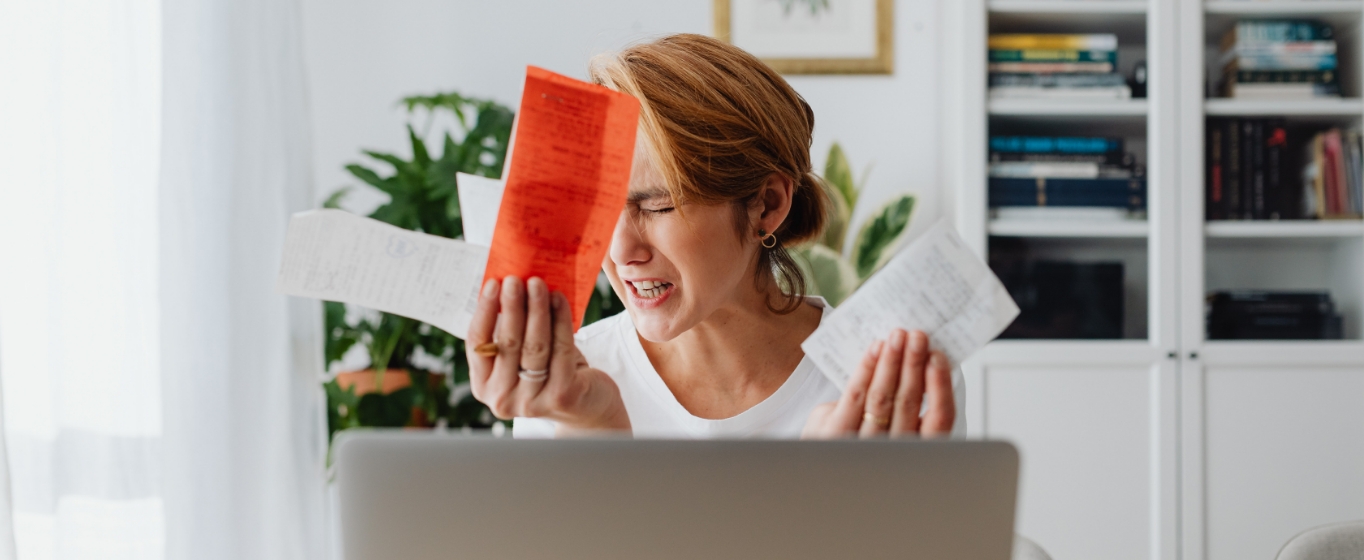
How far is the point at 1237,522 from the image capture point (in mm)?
2139

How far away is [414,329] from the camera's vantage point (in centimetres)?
209

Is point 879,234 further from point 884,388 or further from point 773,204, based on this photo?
point 884,388

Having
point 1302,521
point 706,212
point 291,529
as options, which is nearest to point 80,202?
point 291,529

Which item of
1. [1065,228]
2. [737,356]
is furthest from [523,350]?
[1065,228]

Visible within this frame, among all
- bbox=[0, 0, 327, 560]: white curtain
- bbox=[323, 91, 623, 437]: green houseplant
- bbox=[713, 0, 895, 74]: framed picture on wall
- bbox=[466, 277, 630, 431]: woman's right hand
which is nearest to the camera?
bbox=[466, 277, 630, 431]: woman's right hand

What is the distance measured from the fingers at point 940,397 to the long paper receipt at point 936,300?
0.05 feet

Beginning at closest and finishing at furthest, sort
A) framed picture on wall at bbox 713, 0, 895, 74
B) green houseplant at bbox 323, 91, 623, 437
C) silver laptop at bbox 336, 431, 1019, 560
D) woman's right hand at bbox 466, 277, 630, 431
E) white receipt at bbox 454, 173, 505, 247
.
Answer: silver laptop at bbox 336, 431, 1019, 560 → woman's right hand at bbox 466, 277, 630, 431 → white receipt at bbox 454, 173, 505, 247 → green houseplant at bbox 323, 91, 623, 437 → framed picture on wall at bbox 713, 0, 895, 74

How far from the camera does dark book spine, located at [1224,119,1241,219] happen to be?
2.17m

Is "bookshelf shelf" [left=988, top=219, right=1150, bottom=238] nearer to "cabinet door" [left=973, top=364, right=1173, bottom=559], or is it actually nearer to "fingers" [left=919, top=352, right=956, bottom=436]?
"cabinet door" [left=973, top=364, right=1173, bottom=559]

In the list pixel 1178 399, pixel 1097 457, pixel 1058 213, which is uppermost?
pixel 1058 213

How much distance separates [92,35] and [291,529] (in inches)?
37.8

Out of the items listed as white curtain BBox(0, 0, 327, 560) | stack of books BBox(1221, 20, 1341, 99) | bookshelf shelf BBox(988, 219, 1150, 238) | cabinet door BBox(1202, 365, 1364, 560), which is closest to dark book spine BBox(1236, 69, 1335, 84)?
stack of books BBox(1221, 20, 1341, 99)

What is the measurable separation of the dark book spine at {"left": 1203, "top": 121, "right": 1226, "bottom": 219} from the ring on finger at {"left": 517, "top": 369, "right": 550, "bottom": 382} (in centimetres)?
197

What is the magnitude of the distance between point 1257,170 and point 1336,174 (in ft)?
0.64
